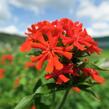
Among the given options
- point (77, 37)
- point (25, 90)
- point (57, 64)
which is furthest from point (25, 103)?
point (25, 90)

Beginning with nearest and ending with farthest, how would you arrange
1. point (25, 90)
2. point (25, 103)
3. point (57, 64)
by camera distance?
point (57, 64)
point (25, 103)
point (25, 90)

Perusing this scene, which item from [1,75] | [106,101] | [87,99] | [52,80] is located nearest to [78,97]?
[87,99]

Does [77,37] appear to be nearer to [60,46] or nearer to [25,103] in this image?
[60,46]

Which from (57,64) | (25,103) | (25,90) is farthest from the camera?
(25,90)

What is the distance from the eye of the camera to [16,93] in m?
6.04

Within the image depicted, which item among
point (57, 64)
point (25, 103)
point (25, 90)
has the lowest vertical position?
point (25, 90)

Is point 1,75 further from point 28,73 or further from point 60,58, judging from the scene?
point 60,58

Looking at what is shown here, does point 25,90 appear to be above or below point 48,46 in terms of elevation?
below

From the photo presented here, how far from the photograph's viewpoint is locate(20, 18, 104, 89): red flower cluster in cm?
233

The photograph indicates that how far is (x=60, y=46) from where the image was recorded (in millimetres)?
2426

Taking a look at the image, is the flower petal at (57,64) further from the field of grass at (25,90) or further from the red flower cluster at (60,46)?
the field of grass at (25,90)

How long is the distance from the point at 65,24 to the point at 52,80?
34 centimetres

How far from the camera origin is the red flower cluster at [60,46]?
233 cm

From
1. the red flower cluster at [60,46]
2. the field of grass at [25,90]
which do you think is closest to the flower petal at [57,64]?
the red flower cluster at [60,46]
